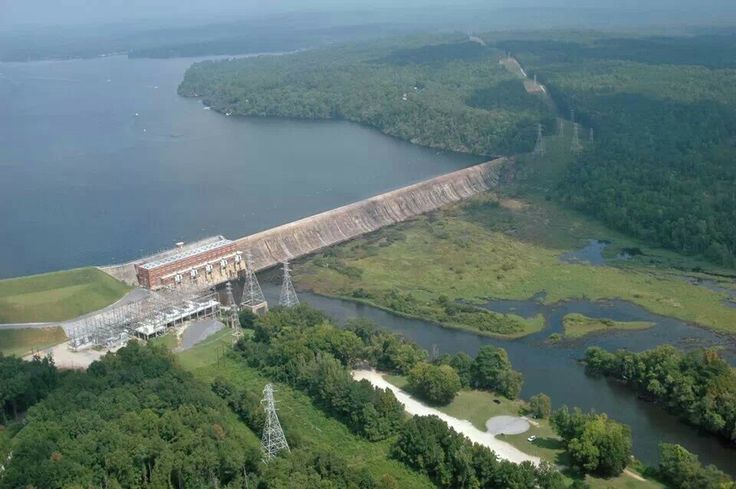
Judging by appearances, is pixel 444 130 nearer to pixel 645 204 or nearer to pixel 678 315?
pixel 645 204

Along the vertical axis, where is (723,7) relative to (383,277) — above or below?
above

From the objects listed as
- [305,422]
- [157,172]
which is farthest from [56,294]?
[157,172]

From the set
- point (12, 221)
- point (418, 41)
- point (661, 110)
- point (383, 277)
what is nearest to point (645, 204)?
point (383, 277)

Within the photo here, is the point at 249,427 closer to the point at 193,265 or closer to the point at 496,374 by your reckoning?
the point at 496,374

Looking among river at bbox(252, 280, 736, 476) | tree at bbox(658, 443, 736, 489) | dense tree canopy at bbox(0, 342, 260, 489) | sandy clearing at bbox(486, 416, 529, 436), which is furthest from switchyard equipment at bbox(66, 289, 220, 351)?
tree at bbox(658, 443, 736, 489)

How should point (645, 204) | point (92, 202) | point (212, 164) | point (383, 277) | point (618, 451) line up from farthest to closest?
point (212, 164)
point (92, 202)
point (645, 204)
point (383, 277)
point (618, 451)
